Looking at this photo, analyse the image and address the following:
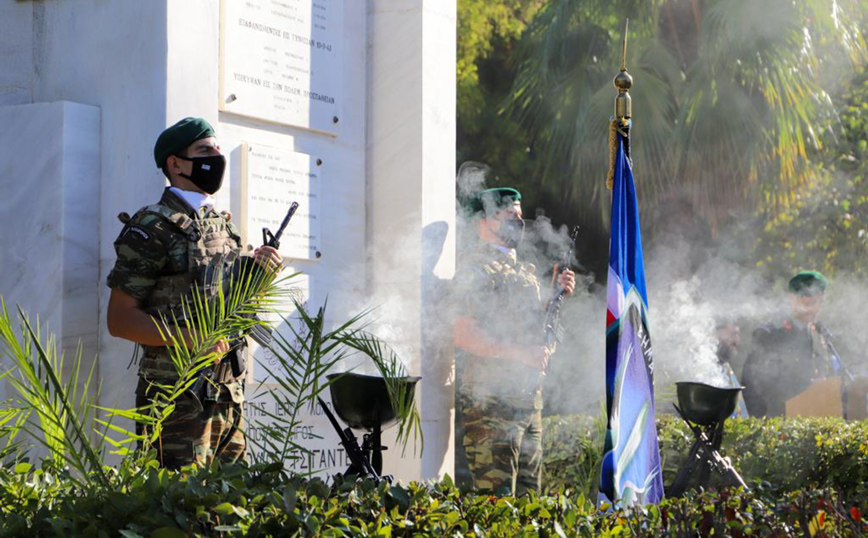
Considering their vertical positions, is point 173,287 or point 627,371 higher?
point 173,287

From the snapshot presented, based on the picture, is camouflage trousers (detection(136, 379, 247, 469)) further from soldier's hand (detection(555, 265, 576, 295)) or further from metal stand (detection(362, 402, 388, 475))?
soldier's hand (detection(555, 265, 576, 295))

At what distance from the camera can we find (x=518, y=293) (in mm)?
7539

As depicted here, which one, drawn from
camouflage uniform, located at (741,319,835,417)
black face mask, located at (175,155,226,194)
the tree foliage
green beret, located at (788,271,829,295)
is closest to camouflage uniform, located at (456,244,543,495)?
black face mask, located at (175,155,226,194)

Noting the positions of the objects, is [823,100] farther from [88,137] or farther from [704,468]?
[88,137]

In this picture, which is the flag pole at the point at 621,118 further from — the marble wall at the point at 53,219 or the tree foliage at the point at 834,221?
the tree foliage at the point at 834,221

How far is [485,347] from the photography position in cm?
738

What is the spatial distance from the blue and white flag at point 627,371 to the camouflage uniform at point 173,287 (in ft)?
6.33

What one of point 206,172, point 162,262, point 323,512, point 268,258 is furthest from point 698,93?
point 323,512

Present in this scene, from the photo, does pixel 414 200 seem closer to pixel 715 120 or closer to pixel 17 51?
pixel 17 51

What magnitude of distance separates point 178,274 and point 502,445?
3.06m

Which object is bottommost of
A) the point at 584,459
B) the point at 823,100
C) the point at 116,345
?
the point at 584,459

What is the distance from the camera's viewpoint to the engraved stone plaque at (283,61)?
6219 mm

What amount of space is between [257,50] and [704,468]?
3.72 metres

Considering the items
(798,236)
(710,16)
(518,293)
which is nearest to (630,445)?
(518,293)
